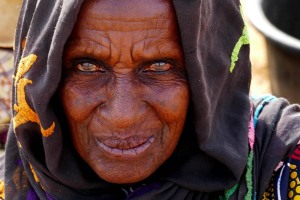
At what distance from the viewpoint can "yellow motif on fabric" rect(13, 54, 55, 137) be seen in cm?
202

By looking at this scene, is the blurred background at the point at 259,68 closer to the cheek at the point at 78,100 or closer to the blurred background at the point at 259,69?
the blurred background at the point at 259,69

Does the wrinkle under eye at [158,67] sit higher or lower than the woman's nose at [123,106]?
higher

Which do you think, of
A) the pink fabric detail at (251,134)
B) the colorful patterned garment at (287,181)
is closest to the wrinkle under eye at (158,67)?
the pink fabric detail at (251,134)

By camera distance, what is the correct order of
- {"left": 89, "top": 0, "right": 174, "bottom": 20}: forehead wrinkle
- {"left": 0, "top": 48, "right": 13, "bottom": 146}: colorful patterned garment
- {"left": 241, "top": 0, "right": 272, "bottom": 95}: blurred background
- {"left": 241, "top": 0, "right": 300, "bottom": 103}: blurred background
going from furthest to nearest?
1. {"left": 241, "top": 0, "right": 272, "bottom": 95}: blurred background
2. {"left": 241, "top": 0, "right": 300, "bottom": 103}: blurred background
3. {"left": 0, "top": 48, "right": 13, "bottom": 146}: colorful patterned garment
4. {"left": 89, "top": 0, "right": 174, "bottom": 20}: forehead wrinkle

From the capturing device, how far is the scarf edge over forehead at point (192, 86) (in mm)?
1894

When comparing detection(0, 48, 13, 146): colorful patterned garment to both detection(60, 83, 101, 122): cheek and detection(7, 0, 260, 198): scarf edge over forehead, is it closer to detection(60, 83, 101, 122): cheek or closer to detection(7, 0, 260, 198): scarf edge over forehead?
detection(7, 0, 260, 198): scarf edge over forehead

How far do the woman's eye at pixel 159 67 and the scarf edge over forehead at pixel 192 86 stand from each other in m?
0.08

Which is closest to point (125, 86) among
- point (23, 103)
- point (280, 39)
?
point (23, 103)

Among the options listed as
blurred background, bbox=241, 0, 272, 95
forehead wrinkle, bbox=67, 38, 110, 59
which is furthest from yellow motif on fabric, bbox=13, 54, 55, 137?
blurred background, bbox=241, 0, 272, 95

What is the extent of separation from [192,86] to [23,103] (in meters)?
0.54

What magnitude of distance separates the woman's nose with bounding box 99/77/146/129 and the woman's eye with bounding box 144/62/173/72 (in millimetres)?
71

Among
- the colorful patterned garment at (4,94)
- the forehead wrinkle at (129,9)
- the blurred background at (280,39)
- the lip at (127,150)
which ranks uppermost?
the forehead wrinkle at (129,9)

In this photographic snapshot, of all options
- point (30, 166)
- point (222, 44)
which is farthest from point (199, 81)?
point (30, 166)

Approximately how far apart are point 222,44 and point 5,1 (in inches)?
51.5
